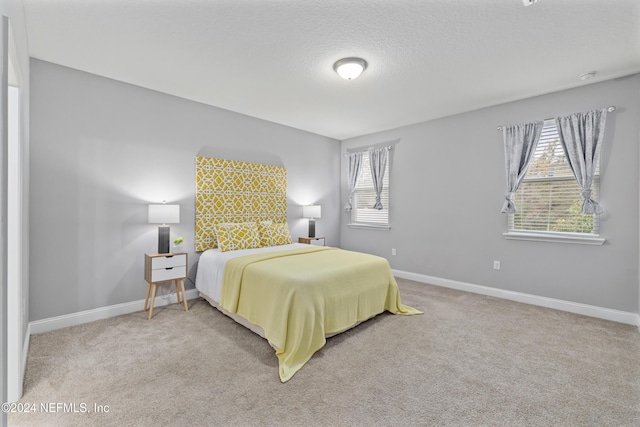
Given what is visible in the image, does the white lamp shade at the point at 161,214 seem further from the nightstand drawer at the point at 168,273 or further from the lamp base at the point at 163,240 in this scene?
the nightstand drawer at the point at 168,273

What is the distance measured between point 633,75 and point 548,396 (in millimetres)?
3375

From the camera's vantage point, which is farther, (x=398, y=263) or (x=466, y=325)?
(x=398, y=263)

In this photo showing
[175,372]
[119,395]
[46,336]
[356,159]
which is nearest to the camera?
[119,395]

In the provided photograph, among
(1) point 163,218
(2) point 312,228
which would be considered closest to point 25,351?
(1) point 163,218

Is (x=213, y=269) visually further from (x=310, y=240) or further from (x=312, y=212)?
(x=312, y=212)

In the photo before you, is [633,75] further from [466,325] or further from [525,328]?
[466,325]

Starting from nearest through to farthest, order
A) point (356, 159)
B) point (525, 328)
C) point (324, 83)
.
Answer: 1. point (525, 328)
2. point (324, 83)
3. point (356, 159)

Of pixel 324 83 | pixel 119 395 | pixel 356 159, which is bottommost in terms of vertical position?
pixel 119 395

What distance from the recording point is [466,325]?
122 inches

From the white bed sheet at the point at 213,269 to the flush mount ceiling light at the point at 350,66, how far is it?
2253 mm

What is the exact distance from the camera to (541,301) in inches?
144

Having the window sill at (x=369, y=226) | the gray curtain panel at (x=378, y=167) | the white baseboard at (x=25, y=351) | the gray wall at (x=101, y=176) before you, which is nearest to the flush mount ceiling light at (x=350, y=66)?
the gray wall at (x=101, y=176)

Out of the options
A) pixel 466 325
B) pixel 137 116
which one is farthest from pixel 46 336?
pixel 466 325

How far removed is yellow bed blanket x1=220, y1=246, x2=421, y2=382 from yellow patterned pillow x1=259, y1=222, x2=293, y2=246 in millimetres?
834
